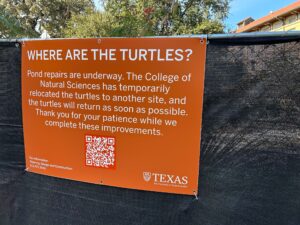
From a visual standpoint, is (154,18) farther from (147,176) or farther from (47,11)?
(147,176)

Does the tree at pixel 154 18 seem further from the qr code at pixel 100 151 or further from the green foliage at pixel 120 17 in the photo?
the qr code at pixel 100 151

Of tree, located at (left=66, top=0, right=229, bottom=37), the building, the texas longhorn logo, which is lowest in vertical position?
the texas longhorn logo

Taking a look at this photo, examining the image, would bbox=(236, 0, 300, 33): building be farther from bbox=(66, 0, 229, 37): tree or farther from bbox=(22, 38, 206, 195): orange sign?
bbox=(22, 38, 206, 195): orange sign

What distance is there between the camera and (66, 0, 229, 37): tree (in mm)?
16766

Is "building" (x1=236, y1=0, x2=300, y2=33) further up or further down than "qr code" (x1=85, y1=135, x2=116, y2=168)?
further up

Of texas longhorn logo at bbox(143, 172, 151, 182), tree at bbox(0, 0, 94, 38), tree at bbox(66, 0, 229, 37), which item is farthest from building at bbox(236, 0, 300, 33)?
texas longhorn logo at bbox(143, 172, 151, 182)

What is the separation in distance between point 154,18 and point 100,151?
787 inches

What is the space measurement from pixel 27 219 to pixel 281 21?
37.3 metres

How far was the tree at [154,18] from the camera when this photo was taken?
1677 centimetres

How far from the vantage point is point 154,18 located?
21.0 meters

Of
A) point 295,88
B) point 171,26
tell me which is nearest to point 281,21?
point 171,26

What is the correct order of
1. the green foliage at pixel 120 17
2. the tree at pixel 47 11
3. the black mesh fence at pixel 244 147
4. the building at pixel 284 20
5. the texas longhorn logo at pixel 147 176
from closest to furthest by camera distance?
the black mesh fence at pixel 244 147
the texas longhorn logo at pixel 147 176
the green foliage at pixel 120 17
the tree at pixel 47 11
the building at pixel 284 20

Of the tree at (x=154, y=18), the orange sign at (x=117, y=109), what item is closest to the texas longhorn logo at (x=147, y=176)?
the orange sign at (x=117, y=109)

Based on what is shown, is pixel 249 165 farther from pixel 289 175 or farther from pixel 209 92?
pixel 209 92
